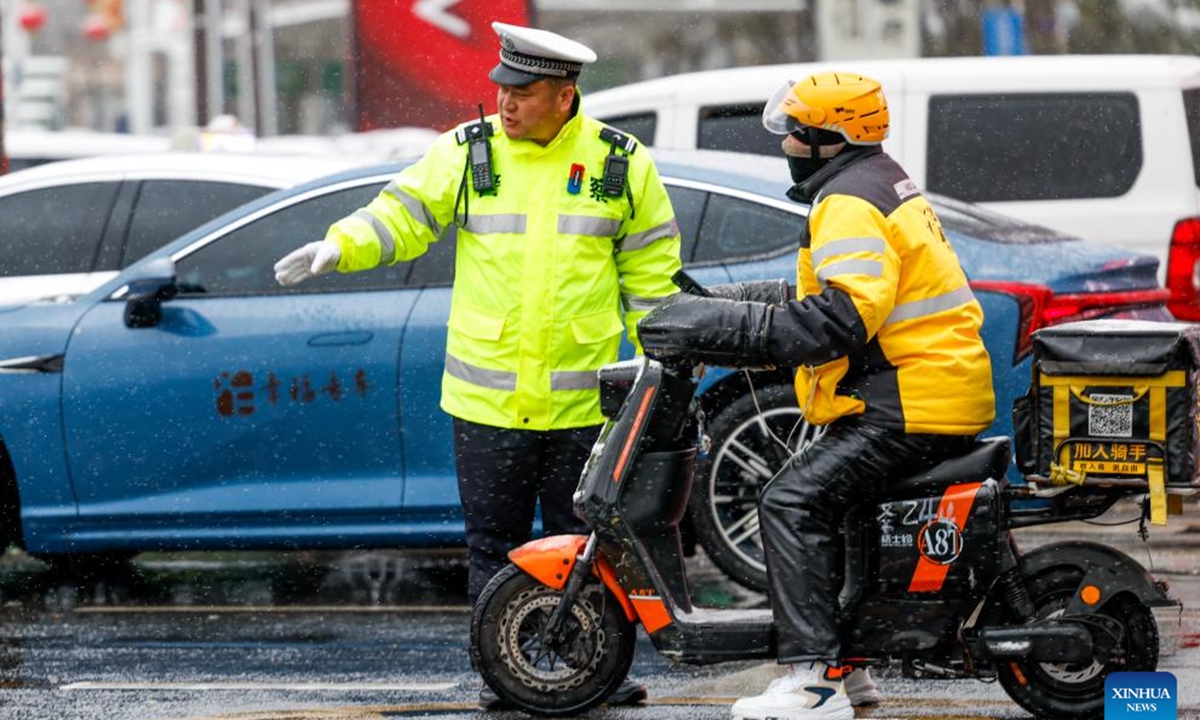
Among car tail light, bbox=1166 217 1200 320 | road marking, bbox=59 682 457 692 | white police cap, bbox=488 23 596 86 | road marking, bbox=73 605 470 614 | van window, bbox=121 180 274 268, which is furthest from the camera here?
car tail light, bbox=1166 217 1200 320

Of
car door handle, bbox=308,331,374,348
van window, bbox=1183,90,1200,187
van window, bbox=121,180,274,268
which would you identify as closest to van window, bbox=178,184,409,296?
car door handle, bbox=308,331,374,348

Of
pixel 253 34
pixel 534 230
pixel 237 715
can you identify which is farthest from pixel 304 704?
pixel 253 34

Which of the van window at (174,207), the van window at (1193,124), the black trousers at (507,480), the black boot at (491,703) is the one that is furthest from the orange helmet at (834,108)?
the van window at (1193,124)

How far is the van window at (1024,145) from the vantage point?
11789 mm

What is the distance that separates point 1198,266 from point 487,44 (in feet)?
31.2

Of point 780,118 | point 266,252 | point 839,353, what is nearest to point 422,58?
point 266,252

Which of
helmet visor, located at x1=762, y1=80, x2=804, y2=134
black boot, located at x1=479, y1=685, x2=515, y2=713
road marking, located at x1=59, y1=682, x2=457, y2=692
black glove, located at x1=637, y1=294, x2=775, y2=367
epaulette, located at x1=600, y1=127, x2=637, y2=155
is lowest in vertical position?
road marking, located at x1=59, y1=682, x2=457, y2=692

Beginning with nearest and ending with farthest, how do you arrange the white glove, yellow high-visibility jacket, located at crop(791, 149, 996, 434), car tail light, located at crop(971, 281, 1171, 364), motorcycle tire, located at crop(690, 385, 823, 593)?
yellow high-visibility jacket, located at crop(791, 149, 996, 434) → the white glove → car tail light, located at crop(971, 281, 1171, 364) → motorcycle tire, located at crop(690, 385, 823, 593)

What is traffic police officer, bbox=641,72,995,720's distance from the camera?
5.75 meters

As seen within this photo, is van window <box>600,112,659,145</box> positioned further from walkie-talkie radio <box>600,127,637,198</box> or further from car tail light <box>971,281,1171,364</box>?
walkie-talkie radio <box>600,127,637,198</box>

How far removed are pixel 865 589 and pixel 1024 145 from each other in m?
6.26

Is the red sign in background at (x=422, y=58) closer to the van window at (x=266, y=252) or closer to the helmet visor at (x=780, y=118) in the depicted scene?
the van window at (x=266, y=252)

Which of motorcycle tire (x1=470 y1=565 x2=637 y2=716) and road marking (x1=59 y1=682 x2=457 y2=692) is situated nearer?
motorcycle tire (x1=470 y1=565 x2=637 y2=716)

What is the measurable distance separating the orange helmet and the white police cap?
2.57ft
